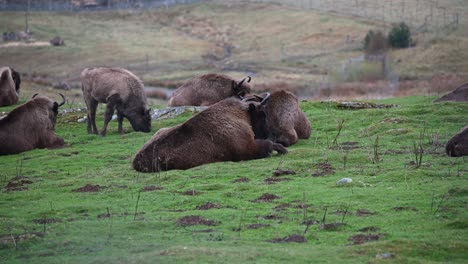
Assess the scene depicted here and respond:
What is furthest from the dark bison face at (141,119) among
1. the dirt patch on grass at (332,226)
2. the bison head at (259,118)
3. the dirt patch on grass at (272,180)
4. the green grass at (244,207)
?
the dirt patch on grass at (332,226)

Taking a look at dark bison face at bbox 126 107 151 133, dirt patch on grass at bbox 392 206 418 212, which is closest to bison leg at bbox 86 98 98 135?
dark bison face at bbox 126 107 151 133

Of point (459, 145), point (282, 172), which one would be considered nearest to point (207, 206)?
point (282, 172)

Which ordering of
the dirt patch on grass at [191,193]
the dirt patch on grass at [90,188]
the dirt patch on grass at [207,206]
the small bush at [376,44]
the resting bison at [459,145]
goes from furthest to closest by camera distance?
the small bush at [376,44]
the resting bison at [459,145]
the dirt patch on grass at [90,188]
the dirt patch on grass at [191,193]
the dirt patch on grass at [207,206]

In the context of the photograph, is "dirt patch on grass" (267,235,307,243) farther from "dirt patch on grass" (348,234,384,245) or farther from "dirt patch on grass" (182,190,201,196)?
"dirt patch on grass" (182,190,201,196)

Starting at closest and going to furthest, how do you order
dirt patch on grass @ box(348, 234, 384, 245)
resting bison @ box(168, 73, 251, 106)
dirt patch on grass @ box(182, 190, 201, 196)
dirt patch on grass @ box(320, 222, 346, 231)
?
dirt patch on grass @ box(348, 234, 384, 245), dirt patch on grass @ box(320, 222, 346, 231), dirt patch on grass @ box(182, 190, 201, 196), resting bison @ box(168, 73, 251, 106)

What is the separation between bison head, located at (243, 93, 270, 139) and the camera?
18708mm

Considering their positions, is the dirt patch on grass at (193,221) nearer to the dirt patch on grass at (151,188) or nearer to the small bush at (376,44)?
the dirt patch on grass at (151,188)

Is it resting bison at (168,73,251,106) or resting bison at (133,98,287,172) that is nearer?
resting bison at (133,98,287,172)

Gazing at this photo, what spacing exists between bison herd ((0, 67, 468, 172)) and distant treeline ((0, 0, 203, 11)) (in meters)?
88.9

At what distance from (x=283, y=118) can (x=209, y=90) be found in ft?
25.2

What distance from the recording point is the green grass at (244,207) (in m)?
10.1

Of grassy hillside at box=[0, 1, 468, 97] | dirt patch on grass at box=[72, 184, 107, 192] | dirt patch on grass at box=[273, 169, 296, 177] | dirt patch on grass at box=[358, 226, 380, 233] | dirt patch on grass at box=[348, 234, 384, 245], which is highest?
dirt patch on grass at box=[348, 234, 384, 245]

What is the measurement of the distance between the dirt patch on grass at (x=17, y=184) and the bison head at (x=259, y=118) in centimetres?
549

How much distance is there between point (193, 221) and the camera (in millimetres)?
11984
